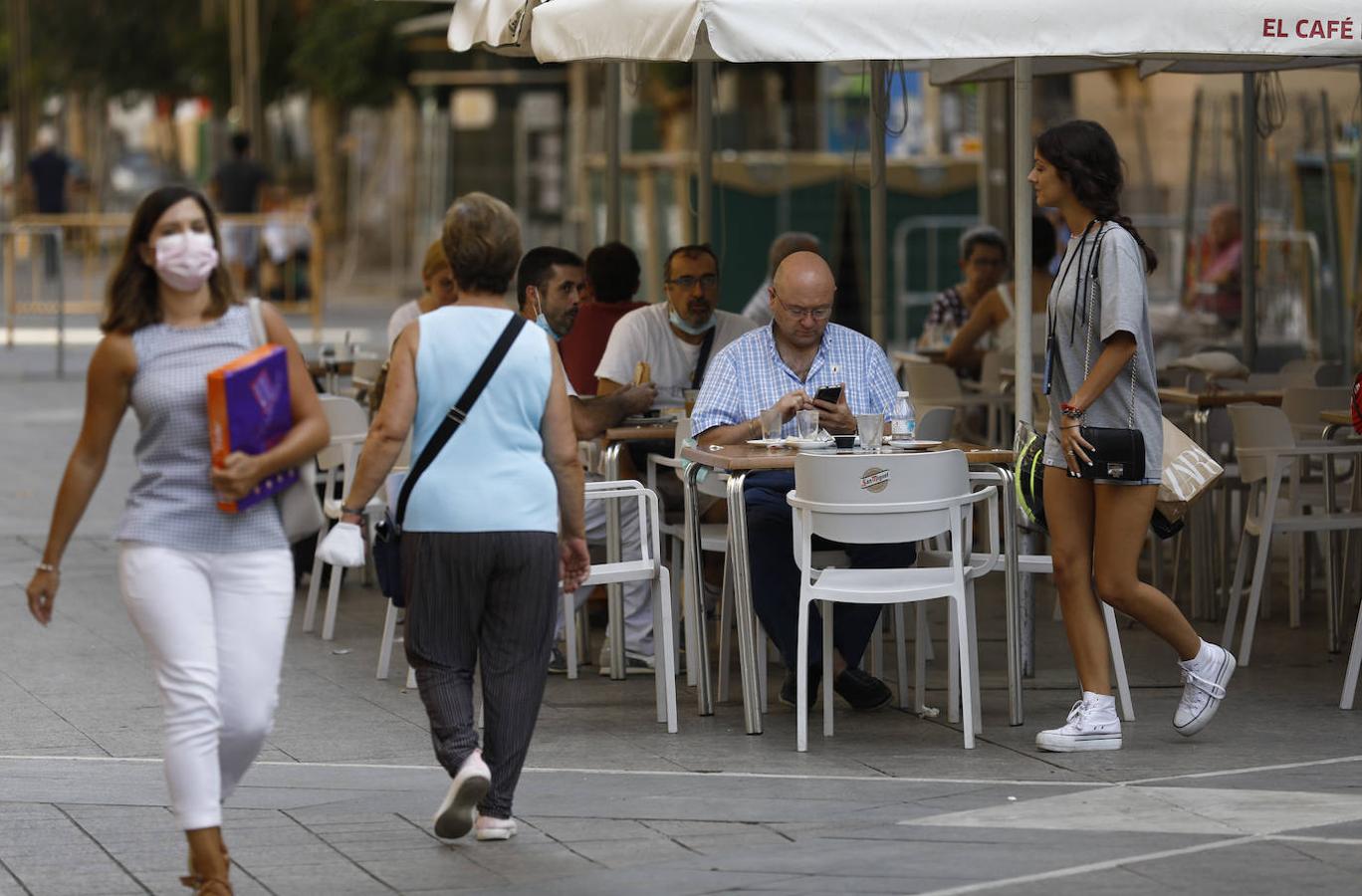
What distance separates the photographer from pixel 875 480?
6969mm

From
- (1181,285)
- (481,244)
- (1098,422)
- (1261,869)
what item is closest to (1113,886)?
(1261,869)

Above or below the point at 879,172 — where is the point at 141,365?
below

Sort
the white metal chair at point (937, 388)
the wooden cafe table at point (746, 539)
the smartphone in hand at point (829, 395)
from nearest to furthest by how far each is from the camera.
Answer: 1. the wooden cafe table at point (746, 539)
2. the smartphone in hand at point (829, 395)
3. the white metal chair at point (937, 388)

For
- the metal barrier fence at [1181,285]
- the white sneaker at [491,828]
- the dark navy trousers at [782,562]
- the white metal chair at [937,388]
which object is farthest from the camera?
the metal barrier fence at [1181,285]

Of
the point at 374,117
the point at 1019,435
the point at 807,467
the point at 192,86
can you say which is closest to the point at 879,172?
the point at 1019,435

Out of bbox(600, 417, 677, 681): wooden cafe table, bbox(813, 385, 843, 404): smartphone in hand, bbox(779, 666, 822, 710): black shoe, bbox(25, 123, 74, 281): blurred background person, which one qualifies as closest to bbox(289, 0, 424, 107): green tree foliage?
bbox(25, 123, 74, 281): blurred background person

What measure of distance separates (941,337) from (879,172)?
10.2 ft

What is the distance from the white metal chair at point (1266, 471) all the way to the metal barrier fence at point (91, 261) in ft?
47.1

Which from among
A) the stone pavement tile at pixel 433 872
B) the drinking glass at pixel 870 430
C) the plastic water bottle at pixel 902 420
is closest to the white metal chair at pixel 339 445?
the plastic water bottle at pixel 902 420

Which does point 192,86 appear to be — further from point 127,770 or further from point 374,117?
point 127,770

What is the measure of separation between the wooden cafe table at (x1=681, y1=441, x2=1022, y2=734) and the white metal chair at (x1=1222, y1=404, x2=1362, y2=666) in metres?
1.17

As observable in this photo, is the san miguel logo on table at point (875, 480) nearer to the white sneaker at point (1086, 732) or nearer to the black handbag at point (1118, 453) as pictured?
the black handbag at point (1118, 453)

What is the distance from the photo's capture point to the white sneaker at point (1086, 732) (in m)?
7.05

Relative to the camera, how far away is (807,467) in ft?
23.1
